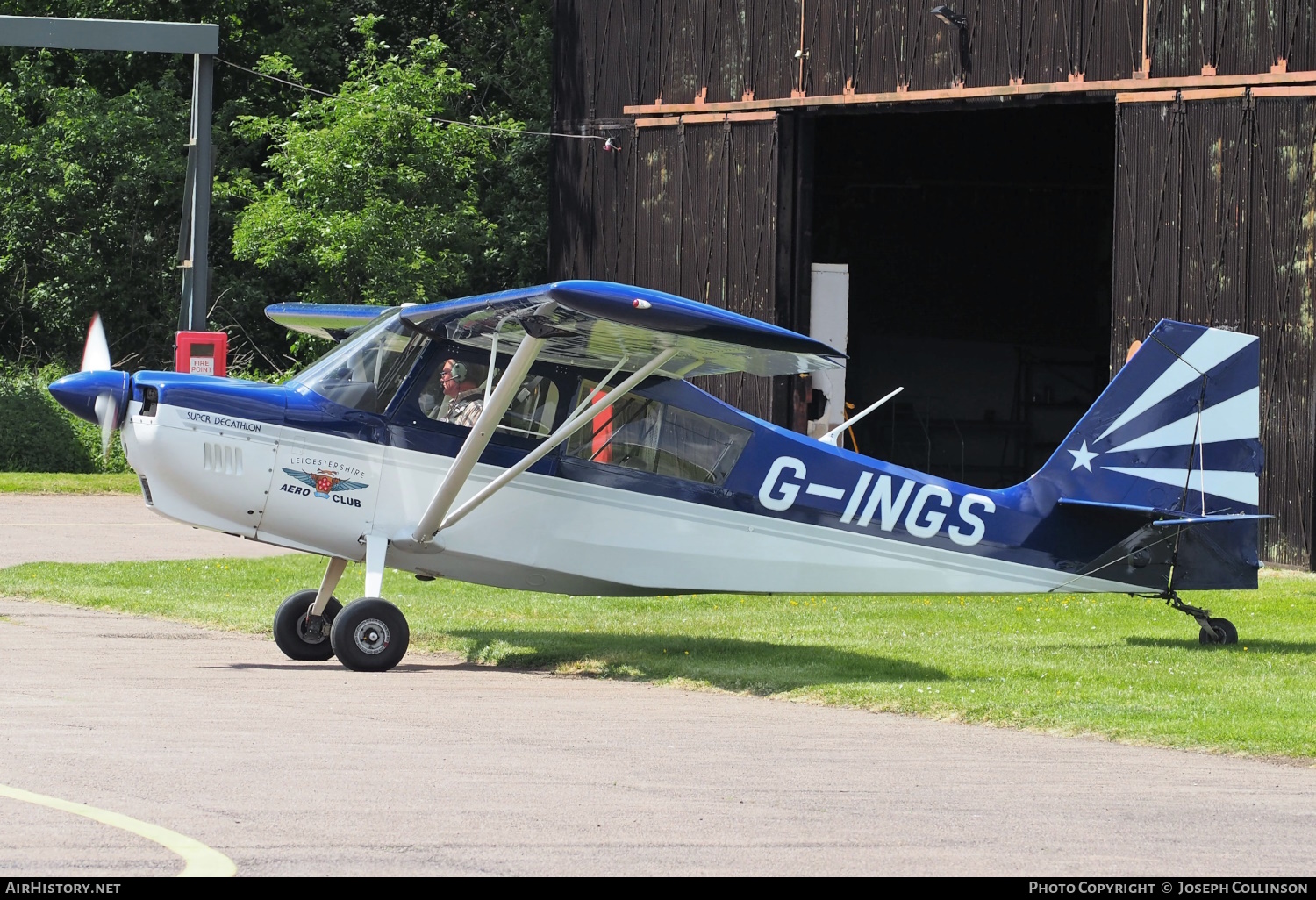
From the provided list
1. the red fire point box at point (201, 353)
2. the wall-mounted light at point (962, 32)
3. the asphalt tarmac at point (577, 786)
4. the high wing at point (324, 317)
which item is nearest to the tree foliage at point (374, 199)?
the red fire point box at point (201, 353)

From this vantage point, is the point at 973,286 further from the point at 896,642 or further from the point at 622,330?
the point at 622,330

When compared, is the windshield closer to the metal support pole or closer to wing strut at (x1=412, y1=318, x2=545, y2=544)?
wing strut at (x1=412, y1=318, x2=545, y2=544)

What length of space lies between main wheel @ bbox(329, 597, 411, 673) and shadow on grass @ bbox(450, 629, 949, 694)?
1143 mm

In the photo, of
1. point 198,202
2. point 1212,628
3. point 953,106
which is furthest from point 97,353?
point 953,106

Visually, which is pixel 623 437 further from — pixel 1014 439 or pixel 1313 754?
pixel 1014 439

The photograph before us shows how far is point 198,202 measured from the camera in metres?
22.8

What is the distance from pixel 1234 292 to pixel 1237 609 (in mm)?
6247

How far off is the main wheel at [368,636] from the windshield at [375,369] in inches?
58.1

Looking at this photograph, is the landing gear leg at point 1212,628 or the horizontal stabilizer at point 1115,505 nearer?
the horizontal stabilizer at point 1115,505

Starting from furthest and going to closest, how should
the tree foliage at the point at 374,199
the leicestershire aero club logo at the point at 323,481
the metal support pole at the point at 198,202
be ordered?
the tree foliage at the point at 374,199 < the metal support pole at the point at 198,202 < the leicestershire aero club logo at the point at 323,481

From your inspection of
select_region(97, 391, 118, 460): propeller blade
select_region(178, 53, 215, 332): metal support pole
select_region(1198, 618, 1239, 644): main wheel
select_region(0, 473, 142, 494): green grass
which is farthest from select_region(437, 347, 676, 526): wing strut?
select_region(0, 473, 142, 494): green grass

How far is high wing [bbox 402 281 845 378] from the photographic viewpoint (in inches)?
402

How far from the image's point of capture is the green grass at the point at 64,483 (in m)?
27.7

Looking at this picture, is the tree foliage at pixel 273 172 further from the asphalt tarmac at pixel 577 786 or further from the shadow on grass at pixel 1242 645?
the asphalt tarmac at pixel 577 786
